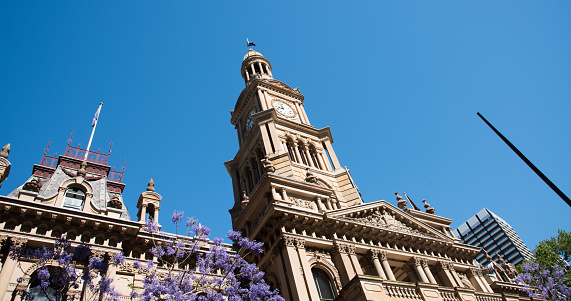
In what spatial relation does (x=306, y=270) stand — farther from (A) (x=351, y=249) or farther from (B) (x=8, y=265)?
(B) (x=8, y=265)

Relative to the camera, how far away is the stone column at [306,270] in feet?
71.1

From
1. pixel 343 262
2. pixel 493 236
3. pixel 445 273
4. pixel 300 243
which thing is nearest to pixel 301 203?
pixel 300 243

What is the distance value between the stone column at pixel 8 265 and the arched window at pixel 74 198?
3272mm

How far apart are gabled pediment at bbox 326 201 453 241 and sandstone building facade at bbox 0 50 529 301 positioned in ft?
0.27

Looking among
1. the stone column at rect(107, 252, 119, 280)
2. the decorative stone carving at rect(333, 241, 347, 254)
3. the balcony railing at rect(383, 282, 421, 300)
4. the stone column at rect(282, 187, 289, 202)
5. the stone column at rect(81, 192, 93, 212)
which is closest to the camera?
the stone column at rect(107, 252, 119, 280)

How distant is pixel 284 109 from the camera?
45.0 metres

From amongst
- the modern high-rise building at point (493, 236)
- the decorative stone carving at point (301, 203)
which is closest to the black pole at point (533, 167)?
the decorative stone carving at point (301, 203)

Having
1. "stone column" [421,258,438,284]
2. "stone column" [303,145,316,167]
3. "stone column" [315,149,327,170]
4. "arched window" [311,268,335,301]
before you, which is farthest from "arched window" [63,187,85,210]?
"stone column" [315,149,327,170]

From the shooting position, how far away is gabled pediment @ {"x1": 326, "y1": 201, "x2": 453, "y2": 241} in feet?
91.1

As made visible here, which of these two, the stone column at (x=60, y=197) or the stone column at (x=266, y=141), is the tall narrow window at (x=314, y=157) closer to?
the stone column at (x=266, y=141)

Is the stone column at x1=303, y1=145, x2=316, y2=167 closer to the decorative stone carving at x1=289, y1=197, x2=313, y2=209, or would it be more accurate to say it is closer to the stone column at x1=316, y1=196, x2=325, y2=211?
the stone column at x1=316, y1=196, x2=325, y2=211

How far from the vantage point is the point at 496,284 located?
3297 cm

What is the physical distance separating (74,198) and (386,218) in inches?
792

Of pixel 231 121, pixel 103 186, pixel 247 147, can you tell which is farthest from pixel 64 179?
pixel 231 121
